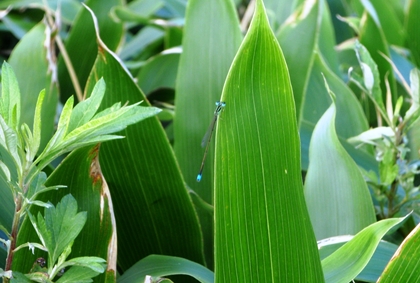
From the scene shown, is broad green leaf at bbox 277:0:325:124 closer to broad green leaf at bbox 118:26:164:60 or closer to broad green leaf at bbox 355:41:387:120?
broad green leaf at bbox 355:41:387:120

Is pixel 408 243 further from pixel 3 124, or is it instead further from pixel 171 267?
pixel 3 124

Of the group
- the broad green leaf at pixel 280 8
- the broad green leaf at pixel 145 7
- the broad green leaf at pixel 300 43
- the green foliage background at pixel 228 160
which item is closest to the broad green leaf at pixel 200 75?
the green foliage background at pixel 228 160

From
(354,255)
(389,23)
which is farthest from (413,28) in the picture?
(354,255)

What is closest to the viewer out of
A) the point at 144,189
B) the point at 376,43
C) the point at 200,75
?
the point at 144,189

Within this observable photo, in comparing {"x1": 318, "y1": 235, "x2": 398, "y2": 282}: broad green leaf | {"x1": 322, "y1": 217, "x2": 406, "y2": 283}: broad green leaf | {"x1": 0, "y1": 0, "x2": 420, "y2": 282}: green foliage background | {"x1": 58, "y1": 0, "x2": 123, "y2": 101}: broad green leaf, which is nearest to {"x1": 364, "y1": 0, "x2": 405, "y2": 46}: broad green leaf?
{"x1": 0, "y1": 0, "x2": 420, "y2": 282}: green foliage background

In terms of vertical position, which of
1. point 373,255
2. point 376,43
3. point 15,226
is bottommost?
point 373,255

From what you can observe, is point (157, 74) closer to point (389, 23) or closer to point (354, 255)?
point (389, 23)
